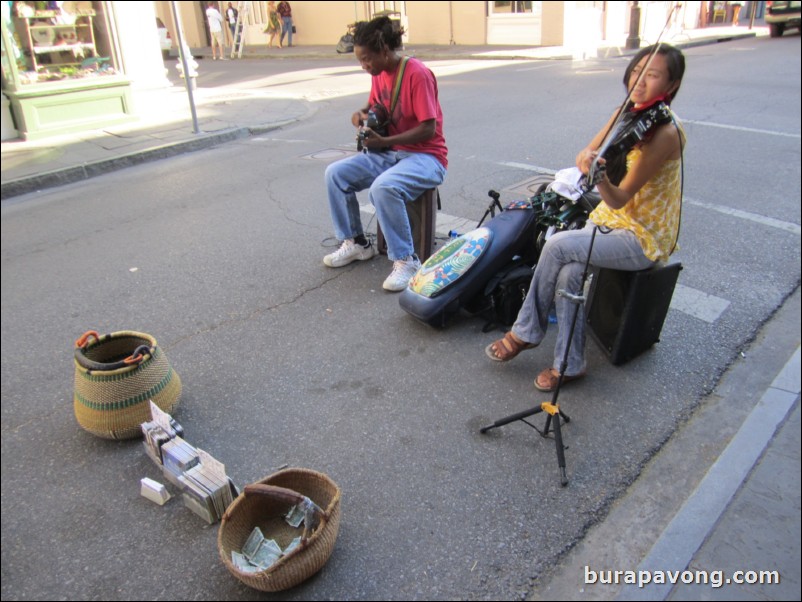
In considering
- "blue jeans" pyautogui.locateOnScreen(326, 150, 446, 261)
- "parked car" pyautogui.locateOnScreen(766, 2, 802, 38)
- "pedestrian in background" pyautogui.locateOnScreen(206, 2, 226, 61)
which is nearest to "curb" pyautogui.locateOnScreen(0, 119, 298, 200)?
"blue jeans" pyautogui.locateOnScreen(326, 150, 446, 261)

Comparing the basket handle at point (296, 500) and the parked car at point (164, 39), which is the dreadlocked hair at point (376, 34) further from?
the parked car at point (164, 39)

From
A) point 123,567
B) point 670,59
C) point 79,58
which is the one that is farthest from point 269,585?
point 79,58

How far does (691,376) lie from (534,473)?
1.21 meters

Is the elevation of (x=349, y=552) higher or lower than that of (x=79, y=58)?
lower

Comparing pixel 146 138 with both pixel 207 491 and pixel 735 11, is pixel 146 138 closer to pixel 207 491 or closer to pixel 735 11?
pixel 207 491

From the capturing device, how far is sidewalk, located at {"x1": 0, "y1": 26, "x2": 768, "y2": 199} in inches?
321

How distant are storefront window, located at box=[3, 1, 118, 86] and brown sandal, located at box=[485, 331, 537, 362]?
9.14 m

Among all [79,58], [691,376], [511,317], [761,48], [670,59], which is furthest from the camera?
[761,48]

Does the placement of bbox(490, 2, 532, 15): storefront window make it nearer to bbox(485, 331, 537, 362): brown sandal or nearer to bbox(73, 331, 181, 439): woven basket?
bbox(485, 331, 537, 362): brown sandal

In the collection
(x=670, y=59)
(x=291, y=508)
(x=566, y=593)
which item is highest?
(x=670, y=59)

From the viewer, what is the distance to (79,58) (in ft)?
33.4

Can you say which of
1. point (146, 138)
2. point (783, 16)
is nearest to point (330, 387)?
point (146, 138)

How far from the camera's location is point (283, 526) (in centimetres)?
248

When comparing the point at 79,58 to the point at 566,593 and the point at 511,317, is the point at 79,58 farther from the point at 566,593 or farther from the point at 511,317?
the point at 566,593
